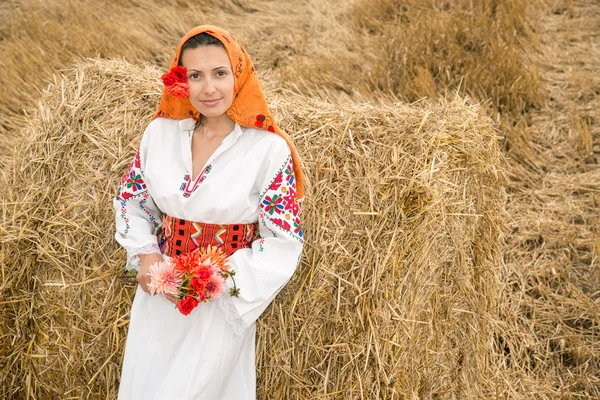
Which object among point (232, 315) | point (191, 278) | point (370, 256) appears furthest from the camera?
point (370, 256)

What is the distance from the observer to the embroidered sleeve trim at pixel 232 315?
2264mm

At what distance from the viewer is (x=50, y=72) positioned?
497cm

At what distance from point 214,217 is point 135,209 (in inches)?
15.5

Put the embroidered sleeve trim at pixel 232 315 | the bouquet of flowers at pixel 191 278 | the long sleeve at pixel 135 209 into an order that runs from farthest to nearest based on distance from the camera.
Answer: the long sleeve at pixel 135 209 → the embroidered sleeve trim at pixel 232 315 → the bouquet of flowers at pixel 191 278

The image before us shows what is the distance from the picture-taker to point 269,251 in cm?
228

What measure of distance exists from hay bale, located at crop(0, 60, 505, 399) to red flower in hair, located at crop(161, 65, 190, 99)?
69cm

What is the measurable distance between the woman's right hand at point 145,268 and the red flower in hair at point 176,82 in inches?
24.9

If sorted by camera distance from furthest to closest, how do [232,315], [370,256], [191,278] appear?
[370,256]
[232,315]
[191,278]

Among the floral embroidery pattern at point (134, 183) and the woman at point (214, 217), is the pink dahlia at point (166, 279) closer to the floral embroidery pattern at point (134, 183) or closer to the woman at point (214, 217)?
the woman at point (214, 217)

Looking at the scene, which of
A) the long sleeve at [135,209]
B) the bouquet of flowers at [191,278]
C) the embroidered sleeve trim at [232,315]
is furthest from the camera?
the long sleeve at [135,209]

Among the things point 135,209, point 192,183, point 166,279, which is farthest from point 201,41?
point 166,279

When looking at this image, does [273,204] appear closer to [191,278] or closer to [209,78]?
[191,278]

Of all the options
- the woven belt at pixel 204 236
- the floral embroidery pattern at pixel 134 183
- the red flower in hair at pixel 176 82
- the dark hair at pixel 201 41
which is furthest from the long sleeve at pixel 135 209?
the dark hair at pixel 201 41

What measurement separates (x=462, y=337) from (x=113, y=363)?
1.63m
